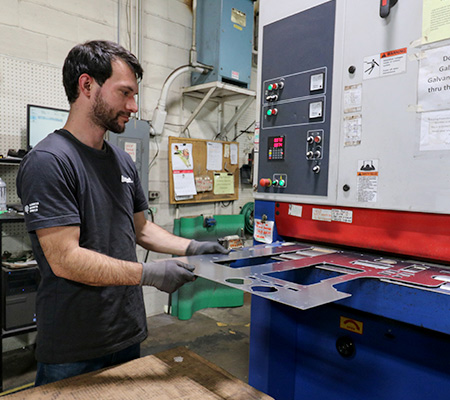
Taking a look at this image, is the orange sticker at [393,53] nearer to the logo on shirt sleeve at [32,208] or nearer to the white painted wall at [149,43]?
the logo on shirt sleeve at [32,208]

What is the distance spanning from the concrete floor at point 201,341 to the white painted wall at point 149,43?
36 cm

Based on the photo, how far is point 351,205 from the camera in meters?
1.61

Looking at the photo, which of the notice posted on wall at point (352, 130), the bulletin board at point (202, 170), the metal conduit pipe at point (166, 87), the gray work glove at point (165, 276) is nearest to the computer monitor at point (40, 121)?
the metal conduit pipe at point (166, 87)

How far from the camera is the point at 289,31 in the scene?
184cm

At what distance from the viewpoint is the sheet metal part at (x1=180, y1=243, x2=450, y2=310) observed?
1.03 m

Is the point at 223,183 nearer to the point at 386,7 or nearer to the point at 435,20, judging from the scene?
the point at 386,7

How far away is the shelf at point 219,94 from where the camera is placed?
3.23 metres

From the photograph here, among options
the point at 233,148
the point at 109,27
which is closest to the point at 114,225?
the point at 109,27

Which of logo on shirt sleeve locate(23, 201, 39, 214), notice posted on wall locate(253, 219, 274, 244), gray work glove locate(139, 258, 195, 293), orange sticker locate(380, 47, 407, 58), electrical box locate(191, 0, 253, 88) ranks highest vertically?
electrical box locate(191, 0, 253, 88)

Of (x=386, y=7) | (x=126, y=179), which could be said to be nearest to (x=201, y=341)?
(x=126, y=179)

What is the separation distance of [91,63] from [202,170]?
2344mm

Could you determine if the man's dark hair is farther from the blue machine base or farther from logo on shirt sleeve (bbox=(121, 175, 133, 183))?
the blue machine base

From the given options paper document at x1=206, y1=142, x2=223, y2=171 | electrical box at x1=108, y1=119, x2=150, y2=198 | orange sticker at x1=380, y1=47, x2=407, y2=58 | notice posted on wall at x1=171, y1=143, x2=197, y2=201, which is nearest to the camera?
orange sticker at x1=380, y1=47, x2=407, y2=58

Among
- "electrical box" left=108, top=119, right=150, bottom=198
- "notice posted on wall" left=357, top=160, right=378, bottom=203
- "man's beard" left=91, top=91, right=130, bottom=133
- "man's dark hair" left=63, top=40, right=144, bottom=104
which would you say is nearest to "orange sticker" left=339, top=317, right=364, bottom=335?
"notice posted on wall" left=357, top=160, right=378, bottom=203
